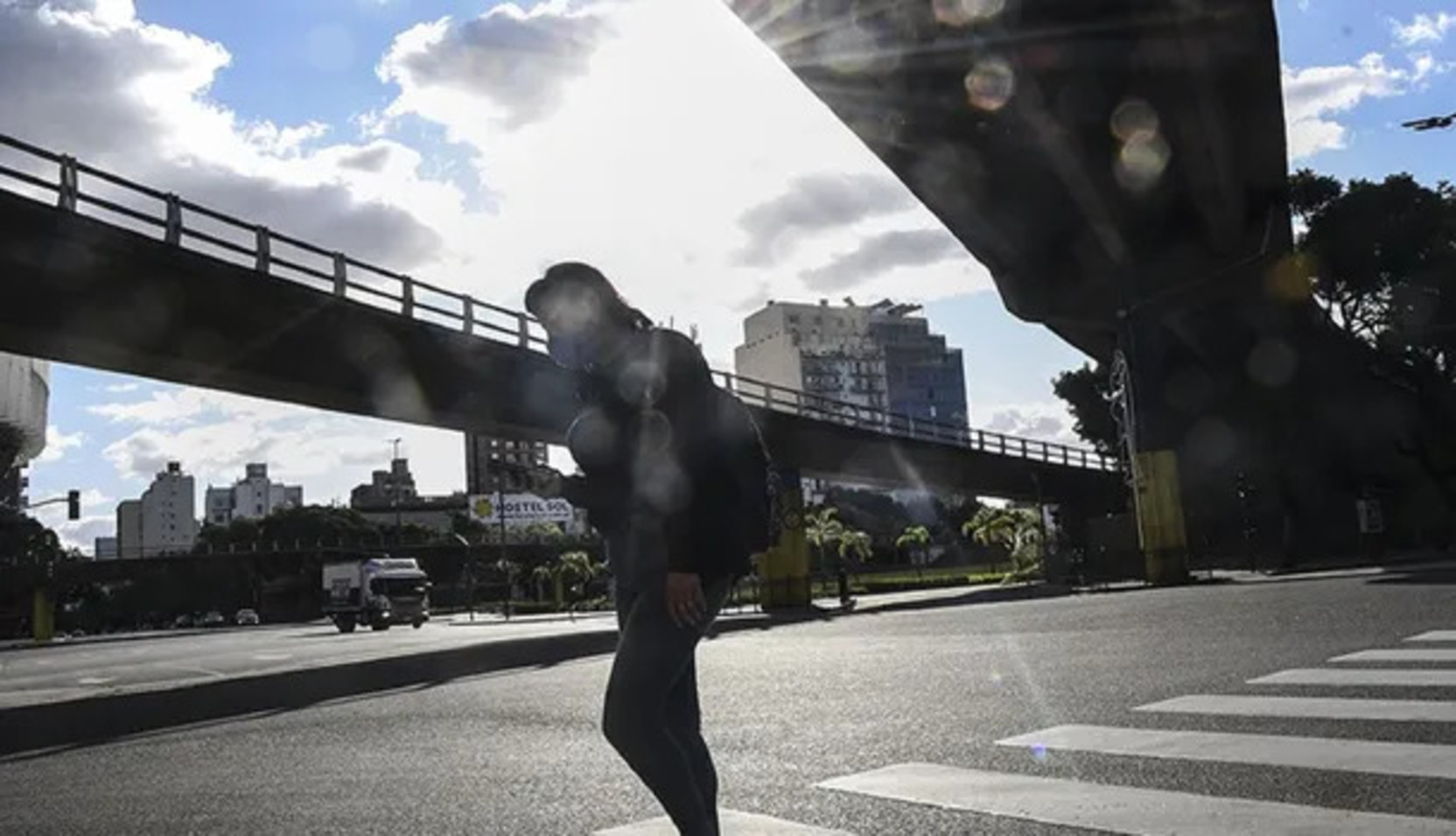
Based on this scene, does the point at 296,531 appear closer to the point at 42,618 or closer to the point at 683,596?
the point at 42,618

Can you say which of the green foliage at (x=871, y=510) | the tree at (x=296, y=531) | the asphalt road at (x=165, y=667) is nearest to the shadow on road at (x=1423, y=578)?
the asphalt road at (x=165, y=667)

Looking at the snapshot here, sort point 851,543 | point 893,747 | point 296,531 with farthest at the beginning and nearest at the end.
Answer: point 296,531, point 851,543, point 893,747

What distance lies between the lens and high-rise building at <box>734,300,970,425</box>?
148125 millimetres

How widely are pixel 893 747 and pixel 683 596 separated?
356 cm

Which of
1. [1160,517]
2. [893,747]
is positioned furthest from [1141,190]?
[893,747]

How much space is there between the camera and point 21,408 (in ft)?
205

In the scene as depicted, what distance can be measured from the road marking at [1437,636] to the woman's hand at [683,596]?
329 inches

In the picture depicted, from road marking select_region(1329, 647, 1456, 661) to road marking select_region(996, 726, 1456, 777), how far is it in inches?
122

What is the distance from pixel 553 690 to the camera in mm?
11711

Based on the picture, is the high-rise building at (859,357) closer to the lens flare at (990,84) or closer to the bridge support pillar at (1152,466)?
the bridge support pillar at (1152,466)

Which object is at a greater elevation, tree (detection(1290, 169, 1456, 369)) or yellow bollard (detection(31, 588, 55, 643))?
tree (detection(1290, 169, 1456, 369))

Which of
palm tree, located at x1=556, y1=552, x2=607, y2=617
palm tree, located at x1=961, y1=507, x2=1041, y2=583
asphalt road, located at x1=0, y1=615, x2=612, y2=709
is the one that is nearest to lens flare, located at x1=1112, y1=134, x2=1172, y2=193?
palm tree, located at x1=961, y1=507, x2=1041, y2=583

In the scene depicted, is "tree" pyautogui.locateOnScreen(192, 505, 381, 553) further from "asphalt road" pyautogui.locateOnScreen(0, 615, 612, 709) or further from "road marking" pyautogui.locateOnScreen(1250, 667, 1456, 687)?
"road marking" pyautogui.locateOnScreen(1250, 667, 1456, 687)

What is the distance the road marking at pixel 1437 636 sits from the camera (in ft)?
31.1
